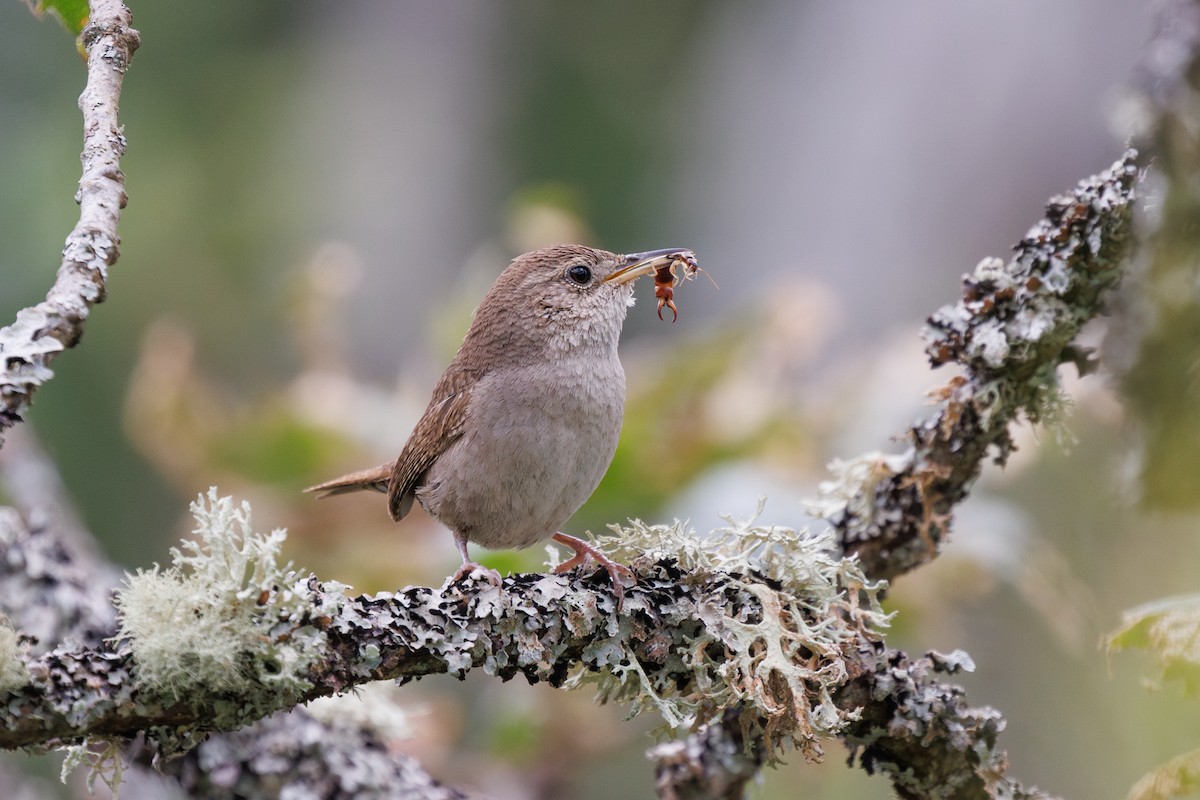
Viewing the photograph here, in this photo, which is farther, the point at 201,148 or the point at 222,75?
the point at 222,75

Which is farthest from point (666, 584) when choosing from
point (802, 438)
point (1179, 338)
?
point (802, 438)

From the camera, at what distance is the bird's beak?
316 centimetres

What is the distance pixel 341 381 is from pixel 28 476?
1079mm

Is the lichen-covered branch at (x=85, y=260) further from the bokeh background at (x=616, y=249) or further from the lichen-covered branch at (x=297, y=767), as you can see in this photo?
the bokeh background at (x=616, y=249)

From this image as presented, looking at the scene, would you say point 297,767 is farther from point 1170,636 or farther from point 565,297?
point 1170,636

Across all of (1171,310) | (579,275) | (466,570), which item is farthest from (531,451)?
(1171,310)

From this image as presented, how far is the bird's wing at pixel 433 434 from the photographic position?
3027mm

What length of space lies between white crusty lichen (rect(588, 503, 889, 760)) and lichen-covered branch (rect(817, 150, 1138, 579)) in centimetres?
15

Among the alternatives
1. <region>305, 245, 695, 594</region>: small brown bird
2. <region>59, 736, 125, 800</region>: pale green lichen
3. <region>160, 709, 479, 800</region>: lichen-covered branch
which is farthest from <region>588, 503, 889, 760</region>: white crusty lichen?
<region>59, 736, 125, 800</region>: pale green lichen

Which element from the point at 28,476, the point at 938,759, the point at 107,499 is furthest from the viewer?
the point at 107,499

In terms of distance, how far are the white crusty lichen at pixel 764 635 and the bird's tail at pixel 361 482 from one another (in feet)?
4.08

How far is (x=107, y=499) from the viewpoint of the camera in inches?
305

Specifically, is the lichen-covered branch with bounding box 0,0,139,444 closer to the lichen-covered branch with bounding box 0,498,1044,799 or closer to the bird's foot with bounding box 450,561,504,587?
the lichen-covered branch with bounding box 0,498,1044,799

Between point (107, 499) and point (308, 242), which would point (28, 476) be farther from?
point (308, 242)
